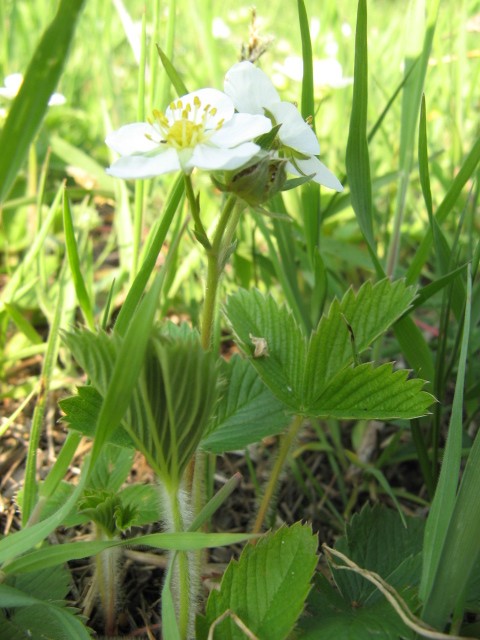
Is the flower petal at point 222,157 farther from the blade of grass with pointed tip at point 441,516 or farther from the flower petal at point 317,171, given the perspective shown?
the blade of grass with pointed tip at point 441,516

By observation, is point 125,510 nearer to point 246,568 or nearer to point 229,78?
point 246,568

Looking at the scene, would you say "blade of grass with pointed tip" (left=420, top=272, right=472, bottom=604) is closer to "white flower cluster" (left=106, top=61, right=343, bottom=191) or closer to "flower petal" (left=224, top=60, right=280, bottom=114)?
"white flower cluster" (left=106, top=61, right=343, bottom=191)

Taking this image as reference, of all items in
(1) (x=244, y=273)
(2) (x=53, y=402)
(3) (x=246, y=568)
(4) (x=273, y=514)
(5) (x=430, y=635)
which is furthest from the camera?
(1) (x=244, y=273)

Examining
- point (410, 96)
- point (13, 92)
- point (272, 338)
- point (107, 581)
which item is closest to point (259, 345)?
point (272, 338)

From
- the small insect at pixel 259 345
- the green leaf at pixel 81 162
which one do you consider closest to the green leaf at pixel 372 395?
the small insect at pixel 259 345

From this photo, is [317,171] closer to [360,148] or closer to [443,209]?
[360,148]

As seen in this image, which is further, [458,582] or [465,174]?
[465,174]

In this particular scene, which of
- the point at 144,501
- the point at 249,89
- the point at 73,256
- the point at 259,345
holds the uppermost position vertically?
the point at 249,89

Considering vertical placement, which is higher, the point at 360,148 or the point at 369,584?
the point at 360,148

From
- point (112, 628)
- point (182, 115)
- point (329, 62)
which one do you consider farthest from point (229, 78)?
point (329, 62)
